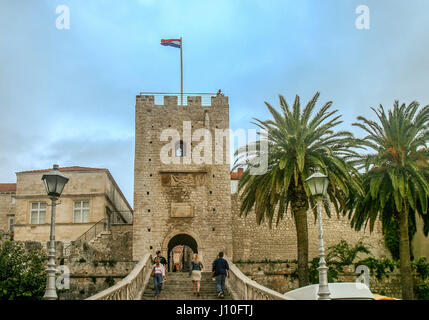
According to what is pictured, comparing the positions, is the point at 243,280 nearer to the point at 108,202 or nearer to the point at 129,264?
the point at 129,264

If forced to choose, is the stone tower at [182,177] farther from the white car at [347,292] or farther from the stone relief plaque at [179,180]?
the white car at [347,292]

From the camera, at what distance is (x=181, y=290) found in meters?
23.2

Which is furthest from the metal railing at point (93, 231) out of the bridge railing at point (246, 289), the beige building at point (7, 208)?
the beige building at point (7, 208)

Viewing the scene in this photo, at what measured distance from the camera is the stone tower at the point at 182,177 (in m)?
32.2

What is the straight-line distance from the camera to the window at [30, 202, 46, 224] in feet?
123

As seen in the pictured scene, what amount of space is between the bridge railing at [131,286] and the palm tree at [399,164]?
408 inches

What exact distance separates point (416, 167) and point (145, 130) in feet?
50.6

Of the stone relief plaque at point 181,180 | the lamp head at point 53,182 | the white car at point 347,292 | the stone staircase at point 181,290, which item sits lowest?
the stone staircase at point 181,290

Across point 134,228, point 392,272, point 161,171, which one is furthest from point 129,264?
point 392,272

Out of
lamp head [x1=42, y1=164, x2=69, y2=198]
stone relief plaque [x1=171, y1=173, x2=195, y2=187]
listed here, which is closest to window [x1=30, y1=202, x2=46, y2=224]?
stone relief plaque [x1=171, y1=173, x2=195, y2=187]

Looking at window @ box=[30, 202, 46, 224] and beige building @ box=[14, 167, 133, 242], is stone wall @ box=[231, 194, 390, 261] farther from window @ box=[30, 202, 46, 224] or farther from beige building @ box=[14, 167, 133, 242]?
window @ box=[30, 202, 46, 224]

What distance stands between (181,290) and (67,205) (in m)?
16.7

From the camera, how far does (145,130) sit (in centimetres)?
3359
